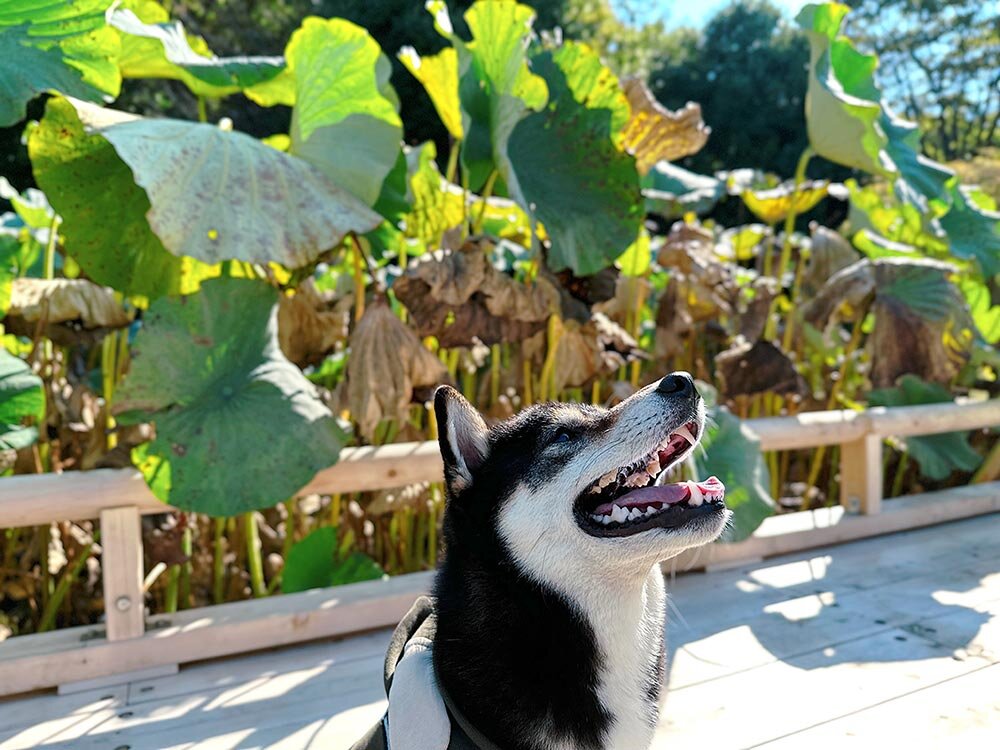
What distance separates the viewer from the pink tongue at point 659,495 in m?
1.25

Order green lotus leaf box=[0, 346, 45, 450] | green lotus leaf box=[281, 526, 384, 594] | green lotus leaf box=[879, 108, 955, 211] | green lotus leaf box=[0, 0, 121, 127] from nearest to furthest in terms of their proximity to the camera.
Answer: green lotus leaf box=[0, 0, 121, 127]
green lotus leaf box=[0, 346, 45, 450]
green lotus leaf box=[281, 526, 384, 594]
green lotus leaf box=[879, 108, 955, 211]

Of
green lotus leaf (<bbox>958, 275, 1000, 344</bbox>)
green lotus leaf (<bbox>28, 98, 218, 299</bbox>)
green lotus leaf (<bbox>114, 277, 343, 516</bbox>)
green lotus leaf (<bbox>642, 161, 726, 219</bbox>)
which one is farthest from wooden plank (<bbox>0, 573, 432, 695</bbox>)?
green lotus leaf (<bbox>958, 275, 1000, 344</bbox>)

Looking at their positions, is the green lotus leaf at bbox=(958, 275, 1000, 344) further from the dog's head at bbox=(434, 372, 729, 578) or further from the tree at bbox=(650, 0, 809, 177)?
the tree at bbox=(650, 0, 809, 177)

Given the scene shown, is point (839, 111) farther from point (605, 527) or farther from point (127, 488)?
point (127, 488)

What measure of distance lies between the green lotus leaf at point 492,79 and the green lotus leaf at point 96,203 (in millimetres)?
944

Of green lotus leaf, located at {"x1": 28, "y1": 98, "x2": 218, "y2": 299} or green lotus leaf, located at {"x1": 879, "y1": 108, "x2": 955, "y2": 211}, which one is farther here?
green lotus leaf, located at {"x1": 879, "y1": 108, "x2": 955, "y2": 211}

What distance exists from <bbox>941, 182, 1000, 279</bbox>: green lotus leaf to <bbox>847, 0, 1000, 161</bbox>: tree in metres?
15.0

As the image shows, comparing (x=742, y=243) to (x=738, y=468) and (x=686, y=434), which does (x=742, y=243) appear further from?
(x=686, y=434)

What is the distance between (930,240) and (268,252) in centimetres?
340

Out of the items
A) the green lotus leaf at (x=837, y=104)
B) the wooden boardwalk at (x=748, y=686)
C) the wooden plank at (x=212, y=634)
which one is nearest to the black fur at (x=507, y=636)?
the wooden boardwalk at (x=748, y=686)

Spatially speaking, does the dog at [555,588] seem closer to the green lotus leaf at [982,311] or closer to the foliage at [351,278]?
the foliage at [351,278]

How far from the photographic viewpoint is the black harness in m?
1.16

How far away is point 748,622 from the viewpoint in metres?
2.29

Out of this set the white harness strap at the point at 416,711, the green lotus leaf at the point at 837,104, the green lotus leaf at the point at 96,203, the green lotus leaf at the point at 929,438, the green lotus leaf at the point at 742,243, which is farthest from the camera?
the green lotus leaf at the point at 742,243
